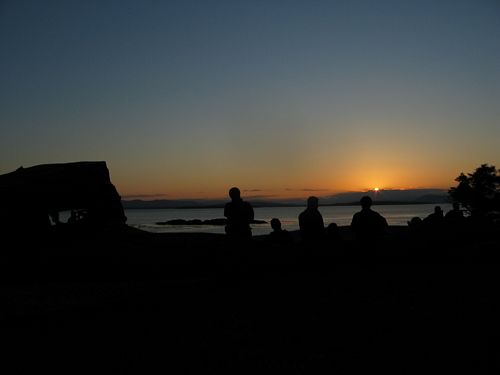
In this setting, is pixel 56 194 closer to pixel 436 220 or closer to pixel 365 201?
pixel 365 201

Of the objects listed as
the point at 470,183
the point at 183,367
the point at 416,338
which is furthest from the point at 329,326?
the point at 470,183

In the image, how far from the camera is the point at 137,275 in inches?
428

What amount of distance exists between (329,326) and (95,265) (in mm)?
7120

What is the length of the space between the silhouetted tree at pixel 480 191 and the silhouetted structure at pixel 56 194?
68.2ft

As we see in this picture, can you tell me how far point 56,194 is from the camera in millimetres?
17766

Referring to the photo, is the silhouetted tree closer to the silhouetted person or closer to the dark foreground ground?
the silhouetted person

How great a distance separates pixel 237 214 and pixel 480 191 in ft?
79.5

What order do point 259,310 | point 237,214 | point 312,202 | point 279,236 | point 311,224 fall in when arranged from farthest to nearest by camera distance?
point 279,236, point 311,224, point 312,202, point 237,214, point 259,310

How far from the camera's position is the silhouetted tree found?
98.3 ft

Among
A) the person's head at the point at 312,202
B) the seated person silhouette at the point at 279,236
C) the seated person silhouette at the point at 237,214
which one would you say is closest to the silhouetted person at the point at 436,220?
the seated person silhouette at the point at 279,236

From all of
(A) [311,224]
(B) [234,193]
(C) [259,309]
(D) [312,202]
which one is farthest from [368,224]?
(C) [259,309]

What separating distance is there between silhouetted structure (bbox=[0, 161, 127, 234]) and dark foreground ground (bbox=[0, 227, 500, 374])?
4.54 metres

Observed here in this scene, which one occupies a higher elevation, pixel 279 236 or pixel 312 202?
pixel 312 202

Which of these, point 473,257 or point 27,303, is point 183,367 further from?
point 473,257
